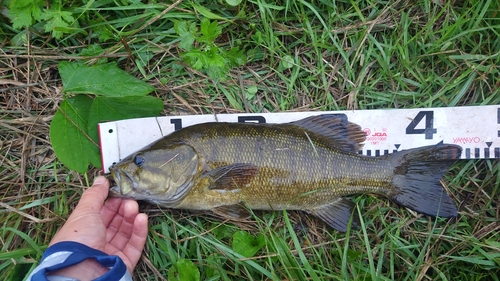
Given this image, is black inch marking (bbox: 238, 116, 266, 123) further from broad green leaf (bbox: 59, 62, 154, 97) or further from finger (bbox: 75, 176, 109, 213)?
finger (bbox: 75, 176, 109, 213)

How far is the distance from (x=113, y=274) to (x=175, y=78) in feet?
5.90

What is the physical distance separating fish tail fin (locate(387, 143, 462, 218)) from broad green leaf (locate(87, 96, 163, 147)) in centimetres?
212

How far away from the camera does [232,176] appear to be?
317 centimetres

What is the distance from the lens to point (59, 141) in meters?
3.35

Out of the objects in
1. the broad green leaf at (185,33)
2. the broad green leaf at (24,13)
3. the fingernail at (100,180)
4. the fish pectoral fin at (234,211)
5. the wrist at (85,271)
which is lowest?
the wrist at (85,271)

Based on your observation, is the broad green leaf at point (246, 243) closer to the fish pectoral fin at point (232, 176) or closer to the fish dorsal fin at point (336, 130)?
the fish pectoral fin at point (232, 176)

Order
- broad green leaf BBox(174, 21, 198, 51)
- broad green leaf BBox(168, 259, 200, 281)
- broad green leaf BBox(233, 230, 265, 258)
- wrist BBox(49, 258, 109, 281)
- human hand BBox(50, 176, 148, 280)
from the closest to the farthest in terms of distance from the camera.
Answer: wrist BBox(49, 258, 109, 281)
human hand BBox(50, 176, 148, 280)
broad green leaf BBox(168, 259, 200, 281)
broad green leaf BBox(233, 230, 265, 258)
broad green leaf BBox(174, 21, 198, 51)

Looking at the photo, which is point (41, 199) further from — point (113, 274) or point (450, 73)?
point (450, 73)

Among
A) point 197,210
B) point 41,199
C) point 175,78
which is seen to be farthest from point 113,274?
point 175,78

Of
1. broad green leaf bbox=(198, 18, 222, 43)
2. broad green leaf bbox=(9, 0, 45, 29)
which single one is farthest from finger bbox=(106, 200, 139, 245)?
broad green leaf bbox=(9, 0, 45, 29)

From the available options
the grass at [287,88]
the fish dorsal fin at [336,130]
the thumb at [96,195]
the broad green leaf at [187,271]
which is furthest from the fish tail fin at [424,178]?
the thumb at [96,195]

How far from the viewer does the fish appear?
10.3 feet

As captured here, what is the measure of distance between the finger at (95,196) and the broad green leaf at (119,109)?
42 centimetres

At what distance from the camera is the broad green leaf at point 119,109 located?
Result: 3443 millimetres
